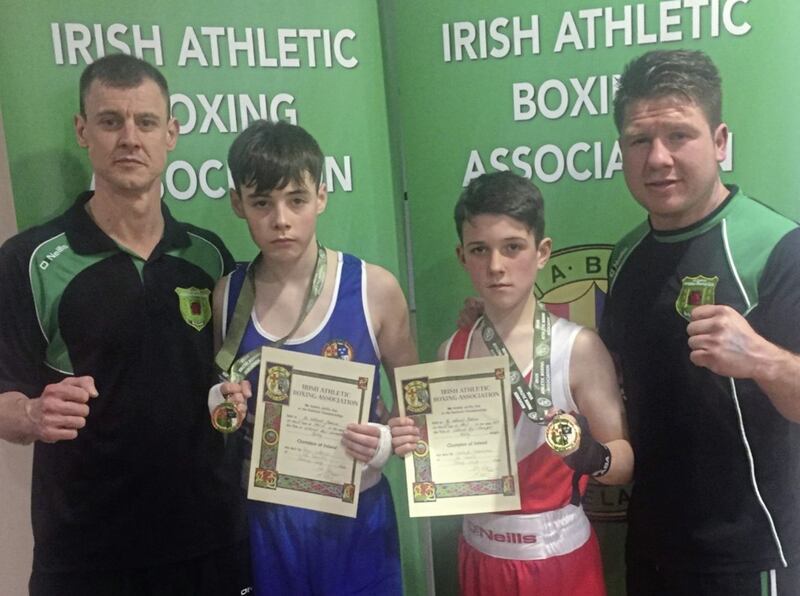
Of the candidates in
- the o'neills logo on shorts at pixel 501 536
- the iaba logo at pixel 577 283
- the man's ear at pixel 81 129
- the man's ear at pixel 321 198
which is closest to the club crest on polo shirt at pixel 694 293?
the iaba logo at pixel 577 283

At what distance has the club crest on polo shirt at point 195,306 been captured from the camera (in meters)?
1.51

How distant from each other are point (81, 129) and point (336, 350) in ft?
2.35

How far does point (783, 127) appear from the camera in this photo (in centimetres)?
145

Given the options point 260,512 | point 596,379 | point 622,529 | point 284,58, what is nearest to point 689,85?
point 596,379

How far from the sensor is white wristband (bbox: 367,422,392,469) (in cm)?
148

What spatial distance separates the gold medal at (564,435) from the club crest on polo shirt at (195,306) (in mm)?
788

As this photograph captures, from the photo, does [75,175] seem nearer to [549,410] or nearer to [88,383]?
[88,383]

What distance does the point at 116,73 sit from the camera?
1441 mm

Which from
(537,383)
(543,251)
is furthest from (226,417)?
(543,251)

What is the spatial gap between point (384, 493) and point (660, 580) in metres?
0.64

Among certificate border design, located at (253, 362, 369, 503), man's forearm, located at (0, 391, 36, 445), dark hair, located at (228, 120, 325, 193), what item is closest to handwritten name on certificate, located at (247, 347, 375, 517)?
certificate border design, located at (253, 362, 369, 503)

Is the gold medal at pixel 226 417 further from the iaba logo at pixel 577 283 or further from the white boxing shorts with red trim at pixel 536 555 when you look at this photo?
the iaba logo at pixel 577 283

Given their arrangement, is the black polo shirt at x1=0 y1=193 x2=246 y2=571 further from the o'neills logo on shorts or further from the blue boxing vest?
the o'neills logo on shorts

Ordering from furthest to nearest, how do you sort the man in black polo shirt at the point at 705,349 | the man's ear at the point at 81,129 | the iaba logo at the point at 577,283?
the iaba logo at the point at 577,283 < the man's ear at the point at 81,129 < the man in black polo shirt at the point at 705,349
